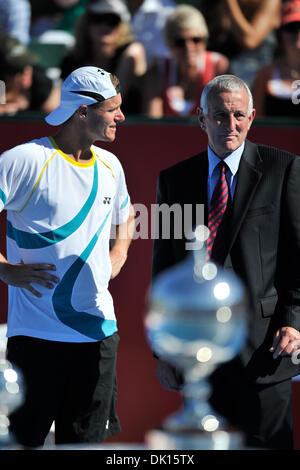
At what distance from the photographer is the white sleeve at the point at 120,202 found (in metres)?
2.96

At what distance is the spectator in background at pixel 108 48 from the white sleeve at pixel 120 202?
1.20 meters

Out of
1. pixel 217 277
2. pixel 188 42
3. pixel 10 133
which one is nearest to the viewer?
pixel 217 277

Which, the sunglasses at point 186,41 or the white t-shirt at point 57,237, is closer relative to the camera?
the white t-shirt at point 57,237

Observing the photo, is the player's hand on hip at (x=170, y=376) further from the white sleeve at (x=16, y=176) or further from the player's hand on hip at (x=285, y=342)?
the white sleeve at (x=16, y=176)

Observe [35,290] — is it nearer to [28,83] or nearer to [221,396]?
[221,396]

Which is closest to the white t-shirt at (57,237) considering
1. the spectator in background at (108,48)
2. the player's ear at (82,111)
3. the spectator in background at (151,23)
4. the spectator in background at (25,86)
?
the player's ear at (82,111)

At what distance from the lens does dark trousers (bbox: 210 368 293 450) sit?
2404mm

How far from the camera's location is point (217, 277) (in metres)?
1.49

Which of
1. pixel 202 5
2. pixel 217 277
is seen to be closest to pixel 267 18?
pixel 202 5

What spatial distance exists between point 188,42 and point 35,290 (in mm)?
1889

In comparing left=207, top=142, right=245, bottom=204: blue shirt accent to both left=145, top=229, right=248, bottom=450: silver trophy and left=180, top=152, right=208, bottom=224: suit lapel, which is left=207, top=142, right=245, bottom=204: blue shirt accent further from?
left=145, top=229, right=248, bottom=450: silver trophy

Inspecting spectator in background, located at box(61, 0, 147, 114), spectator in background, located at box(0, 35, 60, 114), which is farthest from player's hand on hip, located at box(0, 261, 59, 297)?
spectator in background, located at box(61, 0, 147, 114)
